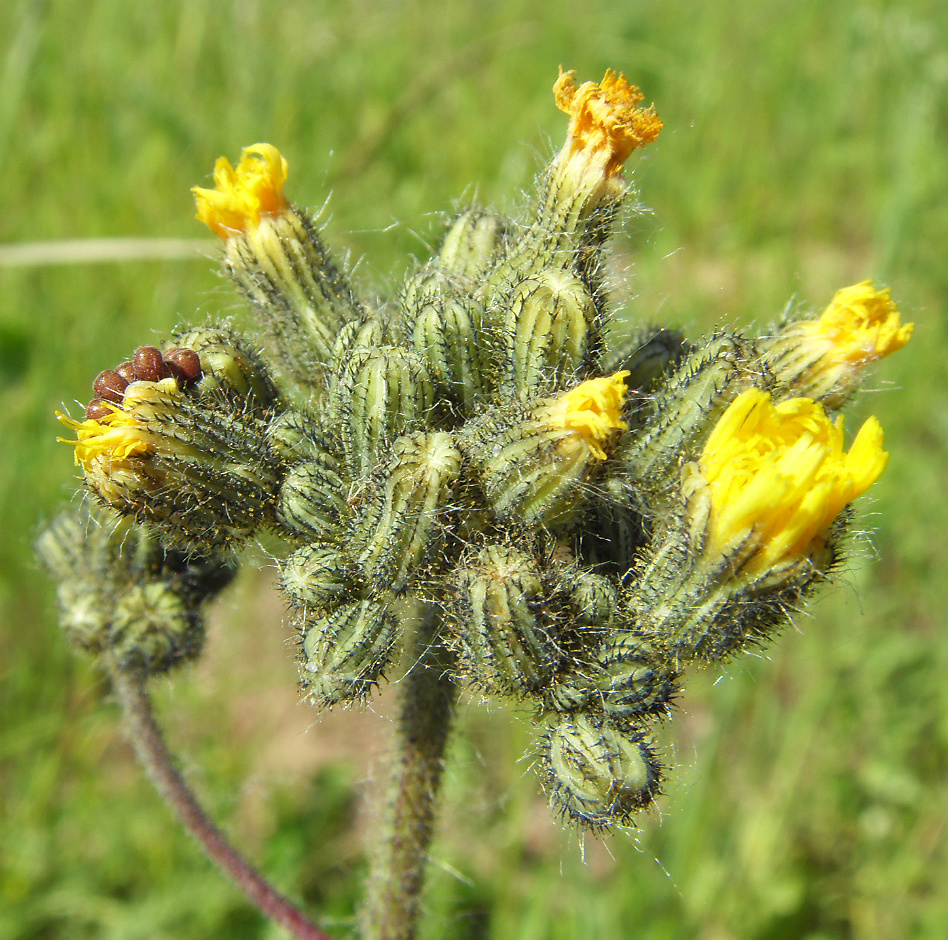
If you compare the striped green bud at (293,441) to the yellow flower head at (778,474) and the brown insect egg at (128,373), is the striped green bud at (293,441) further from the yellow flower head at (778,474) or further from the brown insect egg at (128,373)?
the yellow flower head at (778,474)

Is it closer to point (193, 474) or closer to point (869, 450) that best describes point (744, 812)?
point (869, 450)

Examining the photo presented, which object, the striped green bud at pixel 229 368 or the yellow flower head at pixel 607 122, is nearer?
the striped green bud at pixel 229 368

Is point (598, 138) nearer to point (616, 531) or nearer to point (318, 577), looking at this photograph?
point (616, 531)

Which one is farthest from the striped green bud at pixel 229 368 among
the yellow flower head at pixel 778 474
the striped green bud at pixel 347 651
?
the yellow flower head at pixel 778 474

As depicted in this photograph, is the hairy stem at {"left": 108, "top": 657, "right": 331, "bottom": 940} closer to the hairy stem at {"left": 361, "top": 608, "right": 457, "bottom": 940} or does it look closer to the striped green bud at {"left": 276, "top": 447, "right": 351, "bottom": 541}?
the hairy stem at {"left": 361, "top": 608, "right": 457, "bottom": 940}

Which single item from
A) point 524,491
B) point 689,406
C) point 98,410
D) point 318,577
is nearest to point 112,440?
point 98,410

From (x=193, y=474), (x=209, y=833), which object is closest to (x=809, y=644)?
(x=209, y=833)
